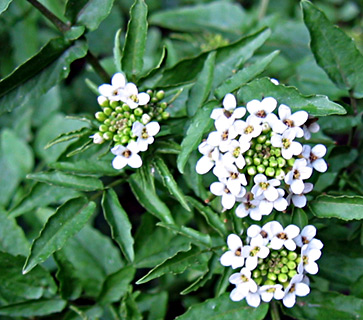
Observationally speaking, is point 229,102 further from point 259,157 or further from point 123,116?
point 123,116

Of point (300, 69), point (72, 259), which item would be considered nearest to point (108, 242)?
point (72, 259)

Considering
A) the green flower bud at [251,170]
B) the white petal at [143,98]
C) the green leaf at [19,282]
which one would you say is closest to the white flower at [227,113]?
the green flower bud at [251,170]

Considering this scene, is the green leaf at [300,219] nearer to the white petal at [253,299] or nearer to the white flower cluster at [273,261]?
the white flower cluster at [273,261]

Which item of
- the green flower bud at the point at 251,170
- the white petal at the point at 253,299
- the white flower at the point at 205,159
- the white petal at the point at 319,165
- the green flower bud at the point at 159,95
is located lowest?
the white petal at the point at 253,299

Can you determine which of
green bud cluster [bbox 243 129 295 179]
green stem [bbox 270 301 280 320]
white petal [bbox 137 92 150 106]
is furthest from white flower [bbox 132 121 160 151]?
green stem [bbox 270 301 280 320]

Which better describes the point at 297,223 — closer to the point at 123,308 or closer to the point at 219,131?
the point at 219,131

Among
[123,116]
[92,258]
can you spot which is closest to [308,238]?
[123,116]

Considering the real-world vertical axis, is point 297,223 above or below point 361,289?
above

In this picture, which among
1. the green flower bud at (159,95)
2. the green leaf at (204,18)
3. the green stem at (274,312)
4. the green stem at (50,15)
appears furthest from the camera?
the green leaf at (204,18)
